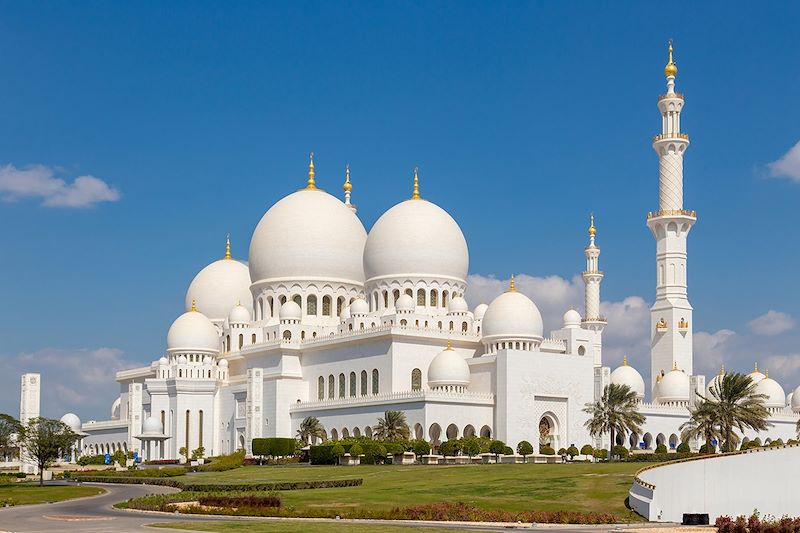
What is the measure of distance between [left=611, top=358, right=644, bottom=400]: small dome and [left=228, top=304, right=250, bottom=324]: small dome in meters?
29.1

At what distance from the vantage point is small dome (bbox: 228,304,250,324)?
3602 inches

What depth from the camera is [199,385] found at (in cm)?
8750

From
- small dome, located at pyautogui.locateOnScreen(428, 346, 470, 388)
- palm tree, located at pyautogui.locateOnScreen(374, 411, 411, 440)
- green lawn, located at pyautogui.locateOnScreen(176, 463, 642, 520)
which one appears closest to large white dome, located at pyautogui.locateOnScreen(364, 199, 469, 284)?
small dome, located at pyautogui.locateOnScreen(428, 346, 470, 388)

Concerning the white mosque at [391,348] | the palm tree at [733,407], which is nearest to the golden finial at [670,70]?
the white mosque at [391,348]

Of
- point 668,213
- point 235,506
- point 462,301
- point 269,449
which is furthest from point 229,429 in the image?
point 235,506

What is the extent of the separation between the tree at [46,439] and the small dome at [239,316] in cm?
2862

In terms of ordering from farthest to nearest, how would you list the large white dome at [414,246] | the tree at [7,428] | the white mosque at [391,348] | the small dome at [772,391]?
1. the small dome at [772,391]
2. the large white dome at [414,246]
3. the white mosque at [391,348]
4. the tree at [7,428]

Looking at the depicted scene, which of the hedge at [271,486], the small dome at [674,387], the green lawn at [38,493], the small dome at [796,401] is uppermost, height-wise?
the small dome at [674,387]

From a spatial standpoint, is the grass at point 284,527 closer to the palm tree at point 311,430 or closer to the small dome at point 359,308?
the palm tree at point 311,430

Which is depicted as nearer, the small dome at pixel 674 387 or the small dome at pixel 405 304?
the small dome at pixel 405 304

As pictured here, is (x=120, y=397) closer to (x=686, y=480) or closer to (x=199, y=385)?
(x=199, y=385)

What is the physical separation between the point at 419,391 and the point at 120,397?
4118 centimetres

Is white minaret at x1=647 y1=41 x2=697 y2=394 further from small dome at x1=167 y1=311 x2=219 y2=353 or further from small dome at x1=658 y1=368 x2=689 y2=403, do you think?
small dome at x1=167 y1=311 x2=219 y2=353

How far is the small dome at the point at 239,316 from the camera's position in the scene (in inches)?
3602
